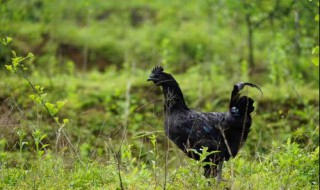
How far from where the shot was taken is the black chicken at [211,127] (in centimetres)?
598

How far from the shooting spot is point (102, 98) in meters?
11.2

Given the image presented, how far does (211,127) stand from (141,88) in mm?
5566

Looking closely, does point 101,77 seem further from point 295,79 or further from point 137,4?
point 137,4

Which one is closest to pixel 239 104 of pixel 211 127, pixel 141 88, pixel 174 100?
pixel 211 127

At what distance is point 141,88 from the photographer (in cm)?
1163

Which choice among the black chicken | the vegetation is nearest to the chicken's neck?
the black chicken

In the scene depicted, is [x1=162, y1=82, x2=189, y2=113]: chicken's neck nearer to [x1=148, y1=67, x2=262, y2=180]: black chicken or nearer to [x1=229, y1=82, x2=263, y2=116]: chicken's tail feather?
[x1=148, y1=67, x2=262, y2=180]: black chicken

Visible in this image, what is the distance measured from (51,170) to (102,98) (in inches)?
216

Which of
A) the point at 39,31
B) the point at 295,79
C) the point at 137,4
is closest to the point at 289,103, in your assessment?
the point at 295,79

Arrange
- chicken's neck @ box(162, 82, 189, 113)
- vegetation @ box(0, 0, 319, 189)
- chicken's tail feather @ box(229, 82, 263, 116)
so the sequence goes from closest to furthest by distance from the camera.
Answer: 1. vegetation @ box(0, 0, 319, 189)
2. chicken's tail feather @ box(229, 82, 263, 116)
3. chicken's neck @ box(162, 82, 189, 113)

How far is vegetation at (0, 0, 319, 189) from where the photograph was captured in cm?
562

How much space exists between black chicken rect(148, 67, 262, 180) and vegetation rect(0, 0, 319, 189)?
194 millimetres

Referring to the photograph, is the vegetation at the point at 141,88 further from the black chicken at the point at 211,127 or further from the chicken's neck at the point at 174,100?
the chicken's neck at the point at 174,100

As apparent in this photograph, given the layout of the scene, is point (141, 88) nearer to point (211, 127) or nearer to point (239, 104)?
point (211, 127)
